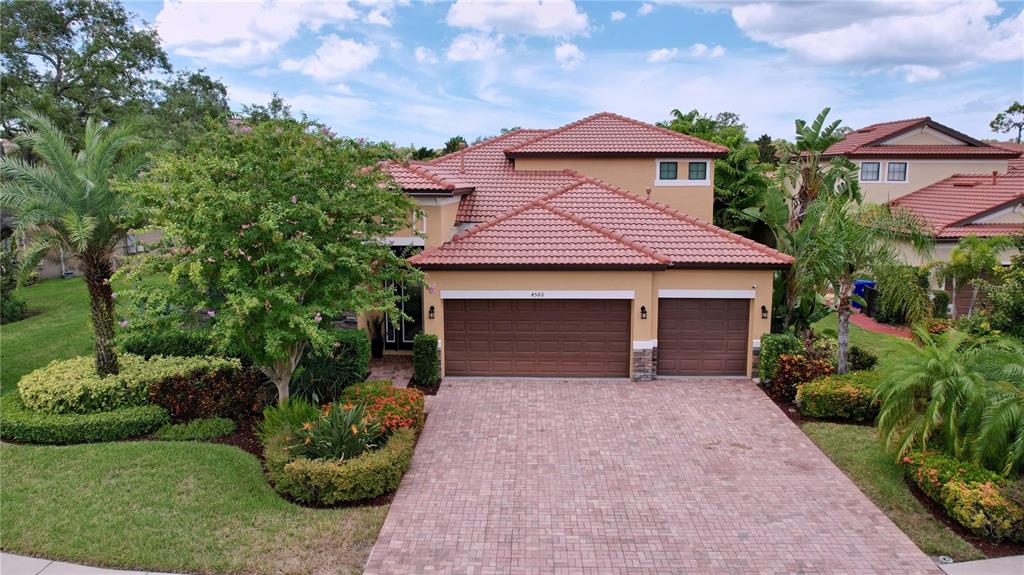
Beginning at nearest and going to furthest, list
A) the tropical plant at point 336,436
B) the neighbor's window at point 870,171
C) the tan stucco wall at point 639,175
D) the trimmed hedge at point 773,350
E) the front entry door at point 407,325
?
1. the tropical plant at point 336,436
2. the trimmed hedge at point 773,350
3. the front entry door at point 407,325
4. the tan stucco wall at point 639,175
5. the neighbor's window at point 870,171

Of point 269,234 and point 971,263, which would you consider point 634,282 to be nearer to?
point 269,234

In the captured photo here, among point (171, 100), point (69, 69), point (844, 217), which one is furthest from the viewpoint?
point (171, 100)

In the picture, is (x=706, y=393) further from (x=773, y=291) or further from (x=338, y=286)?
(x=338, y=286)

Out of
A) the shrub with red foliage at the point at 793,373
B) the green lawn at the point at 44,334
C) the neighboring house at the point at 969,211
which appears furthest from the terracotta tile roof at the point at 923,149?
the green lawn at the point at 44,334

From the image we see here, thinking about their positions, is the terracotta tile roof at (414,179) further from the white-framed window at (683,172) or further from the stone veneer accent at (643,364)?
the white-framed window at (683,172)

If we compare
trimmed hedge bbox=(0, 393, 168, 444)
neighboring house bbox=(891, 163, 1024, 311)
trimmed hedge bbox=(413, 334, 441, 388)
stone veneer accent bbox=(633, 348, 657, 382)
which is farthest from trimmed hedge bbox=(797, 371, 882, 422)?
trimmed hedge bbox=(0, 393, 168, 444)

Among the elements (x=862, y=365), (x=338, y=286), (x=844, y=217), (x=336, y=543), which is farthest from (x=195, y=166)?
(x=862, y=365)
